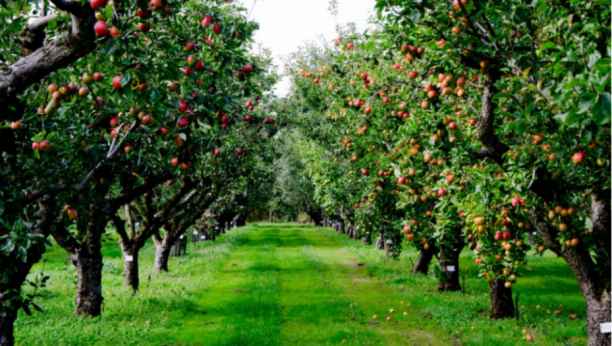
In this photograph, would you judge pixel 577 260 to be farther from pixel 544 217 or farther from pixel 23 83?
pixel 23 83

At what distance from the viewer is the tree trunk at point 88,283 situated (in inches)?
499

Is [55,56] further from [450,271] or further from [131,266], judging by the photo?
[450,271]

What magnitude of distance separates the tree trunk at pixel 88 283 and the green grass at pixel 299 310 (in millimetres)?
383

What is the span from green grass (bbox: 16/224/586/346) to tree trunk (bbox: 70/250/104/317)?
38 cm

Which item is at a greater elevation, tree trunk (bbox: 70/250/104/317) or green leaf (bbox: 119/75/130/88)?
green leaf (bbox: 119/75/130/88)

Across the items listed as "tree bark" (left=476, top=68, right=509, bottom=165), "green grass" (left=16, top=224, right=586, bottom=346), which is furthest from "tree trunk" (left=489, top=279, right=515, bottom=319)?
"tree bark" (left=476, top=68, right=509, bottom=165)

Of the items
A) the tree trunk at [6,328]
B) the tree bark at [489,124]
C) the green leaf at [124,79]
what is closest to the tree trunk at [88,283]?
the tree trunk at [6,328]

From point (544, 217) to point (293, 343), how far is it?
17.6 ft

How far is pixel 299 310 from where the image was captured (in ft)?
45.2

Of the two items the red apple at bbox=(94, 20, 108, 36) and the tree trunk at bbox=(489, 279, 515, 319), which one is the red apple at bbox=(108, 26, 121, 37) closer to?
the red apple at bbox=(94, 20, 108, 36)

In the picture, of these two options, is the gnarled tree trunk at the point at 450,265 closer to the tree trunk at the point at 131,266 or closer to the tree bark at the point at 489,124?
the tree bark at the point at 489,124

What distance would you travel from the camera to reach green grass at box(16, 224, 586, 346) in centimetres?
1080

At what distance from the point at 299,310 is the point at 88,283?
17.4 ft

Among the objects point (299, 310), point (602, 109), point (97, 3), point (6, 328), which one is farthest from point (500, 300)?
point (97, 3)
